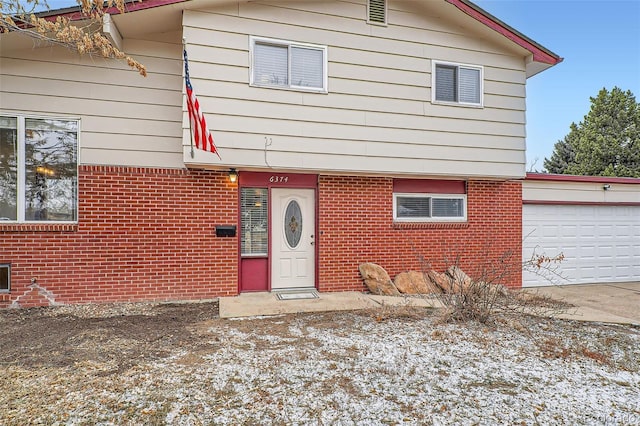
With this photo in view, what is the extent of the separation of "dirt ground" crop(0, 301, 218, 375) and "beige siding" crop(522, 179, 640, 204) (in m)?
7.44

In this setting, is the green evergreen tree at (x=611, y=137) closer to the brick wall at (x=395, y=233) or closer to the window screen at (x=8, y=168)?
the brick wall at (x=395, y=233)

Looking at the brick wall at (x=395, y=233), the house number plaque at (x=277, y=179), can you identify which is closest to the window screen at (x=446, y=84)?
the brick wall at (x=395, y=233)

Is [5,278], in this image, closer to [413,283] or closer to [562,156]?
[413,283]

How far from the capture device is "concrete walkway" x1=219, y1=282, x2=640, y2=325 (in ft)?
19.7

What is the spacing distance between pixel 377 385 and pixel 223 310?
10.9ft

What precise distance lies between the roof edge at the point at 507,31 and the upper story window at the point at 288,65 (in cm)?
286

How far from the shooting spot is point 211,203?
22.8 feet

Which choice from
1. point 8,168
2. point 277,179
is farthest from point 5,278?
point 277,179

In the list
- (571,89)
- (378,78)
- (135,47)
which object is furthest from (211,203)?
(571,89)

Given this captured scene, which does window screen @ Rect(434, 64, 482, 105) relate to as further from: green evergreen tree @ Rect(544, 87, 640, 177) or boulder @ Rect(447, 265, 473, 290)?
green evergreen tree @ Rect(544, 87, 640, 177)

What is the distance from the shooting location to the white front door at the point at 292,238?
7.48 meters

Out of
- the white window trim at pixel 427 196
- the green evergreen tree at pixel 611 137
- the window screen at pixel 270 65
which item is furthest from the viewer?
the green evergreen tree at pixel 611 137

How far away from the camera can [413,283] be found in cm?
758

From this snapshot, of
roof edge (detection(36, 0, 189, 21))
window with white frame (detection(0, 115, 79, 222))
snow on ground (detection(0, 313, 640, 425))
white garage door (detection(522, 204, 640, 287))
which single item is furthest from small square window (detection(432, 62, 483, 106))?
window with white frame (detection(0, 115, 79, 222))
